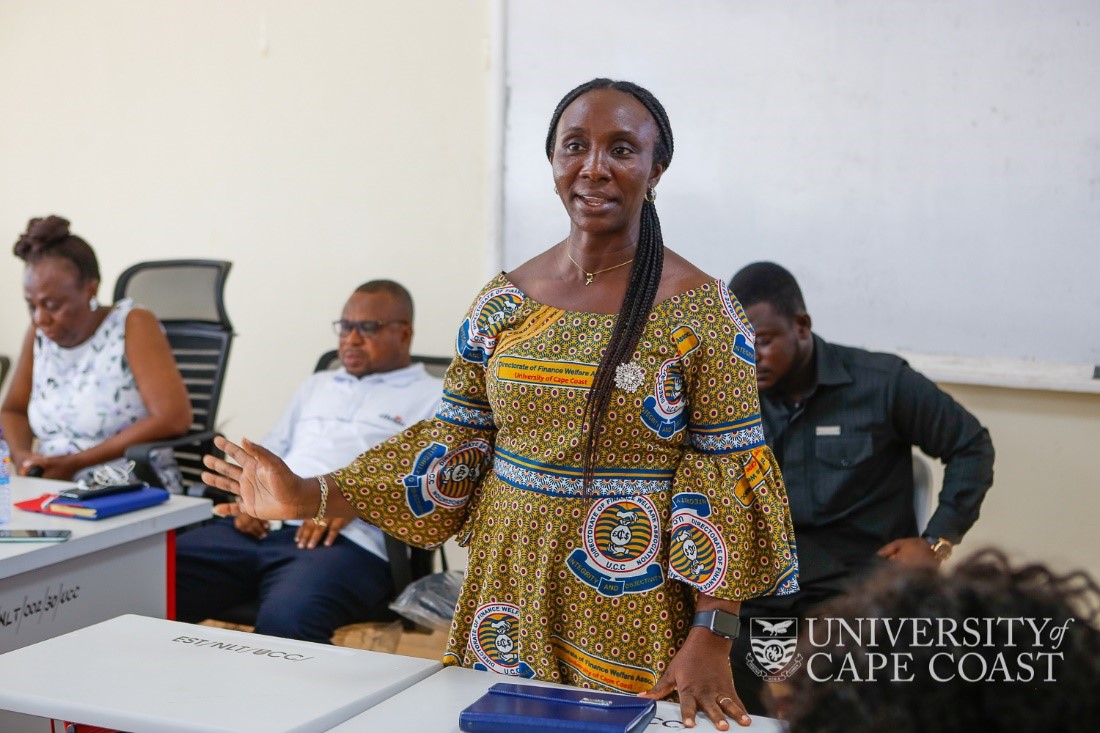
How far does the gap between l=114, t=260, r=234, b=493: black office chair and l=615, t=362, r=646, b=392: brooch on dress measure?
209 centimetres

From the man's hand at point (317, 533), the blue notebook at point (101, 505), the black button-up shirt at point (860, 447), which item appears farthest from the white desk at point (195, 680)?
the black button-up shirt at point (860, 447)

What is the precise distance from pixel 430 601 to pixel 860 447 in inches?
41.3

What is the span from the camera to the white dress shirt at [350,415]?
9.33 feet

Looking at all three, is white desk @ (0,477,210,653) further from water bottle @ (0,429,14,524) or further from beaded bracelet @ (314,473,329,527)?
beaded bracelet @ (314,473,329,527)

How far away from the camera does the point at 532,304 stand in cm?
139

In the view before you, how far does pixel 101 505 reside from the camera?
2.04m

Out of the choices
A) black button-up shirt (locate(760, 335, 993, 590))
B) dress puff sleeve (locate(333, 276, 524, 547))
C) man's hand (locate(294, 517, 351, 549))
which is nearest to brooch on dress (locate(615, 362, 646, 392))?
dress puff sleeve (locate(333, 276, 524, 547))

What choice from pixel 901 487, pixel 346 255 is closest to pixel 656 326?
pixel 901 487

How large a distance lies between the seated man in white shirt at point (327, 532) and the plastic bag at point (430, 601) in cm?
13

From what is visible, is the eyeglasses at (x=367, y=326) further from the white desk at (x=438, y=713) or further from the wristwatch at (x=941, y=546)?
the white desk at (x=438, y=713)

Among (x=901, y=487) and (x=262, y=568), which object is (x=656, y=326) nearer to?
(x=901, y=487)

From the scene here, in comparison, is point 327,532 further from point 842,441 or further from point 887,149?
point 887,149

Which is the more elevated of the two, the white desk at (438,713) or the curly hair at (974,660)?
the curly hair at (974,660)

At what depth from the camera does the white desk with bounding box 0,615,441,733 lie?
1.14m
